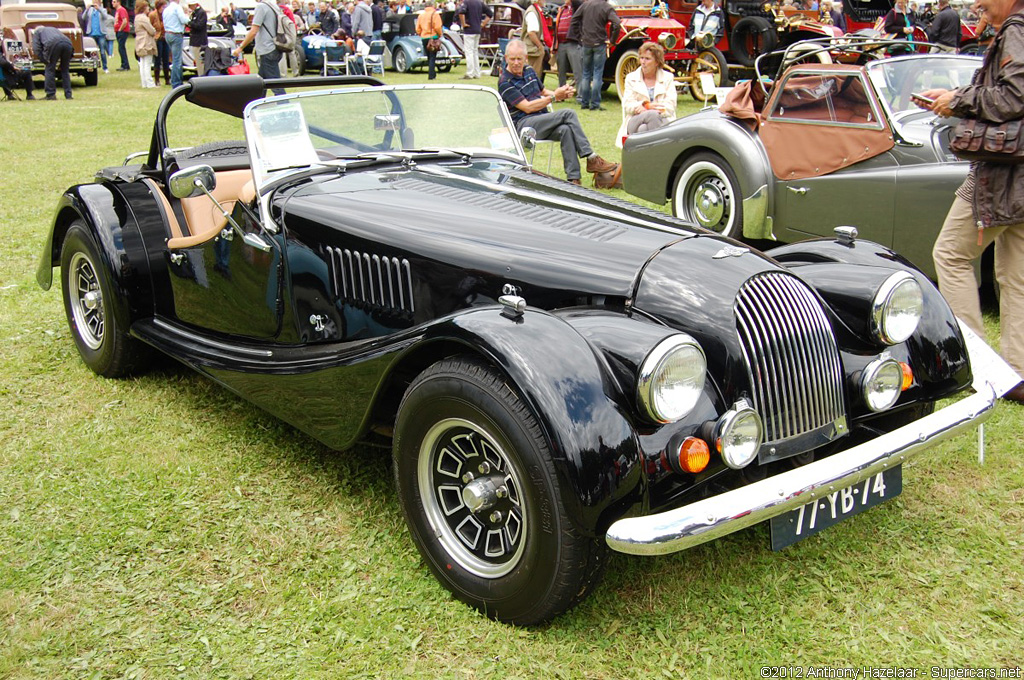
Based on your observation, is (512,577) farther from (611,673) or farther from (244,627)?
(244,627)

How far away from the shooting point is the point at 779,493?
96.2 inches

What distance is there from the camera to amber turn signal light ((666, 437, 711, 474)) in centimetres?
253

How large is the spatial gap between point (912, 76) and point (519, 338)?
5307 millimetres

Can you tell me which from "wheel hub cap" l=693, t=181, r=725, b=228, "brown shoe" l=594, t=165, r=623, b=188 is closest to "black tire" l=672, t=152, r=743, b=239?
"wheel hub cap" l=693, t=181, r=725, b=228

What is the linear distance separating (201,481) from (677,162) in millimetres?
5418

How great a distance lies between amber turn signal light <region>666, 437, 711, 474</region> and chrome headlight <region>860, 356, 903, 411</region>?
0.81 meters

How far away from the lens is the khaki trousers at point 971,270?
14.5ft

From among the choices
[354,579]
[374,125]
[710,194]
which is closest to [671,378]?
[354,579]

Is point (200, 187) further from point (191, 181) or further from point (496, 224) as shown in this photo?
point (496, 224)

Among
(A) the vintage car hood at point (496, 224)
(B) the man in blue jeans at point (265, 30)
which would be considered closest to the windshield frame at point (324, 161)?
(A) the vintage car hood at point (496, 224)

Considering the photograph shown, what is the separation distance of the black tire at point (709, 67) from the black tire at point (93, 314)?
43.1ft

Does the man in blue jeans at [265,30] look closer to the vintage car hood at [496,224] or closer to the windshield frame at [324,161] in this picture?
the windshield frame at [324,161]

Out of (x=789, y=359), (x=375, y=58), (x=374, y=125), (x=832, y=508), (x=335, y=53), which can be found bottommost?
(x=832, y=508)

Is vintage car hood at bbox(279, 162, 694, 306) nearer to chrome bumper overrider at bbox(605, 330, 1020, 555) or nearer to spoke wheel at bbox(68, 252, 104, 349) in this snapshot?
chrome bumper overrider at bbox(605, 330, 1020, 555)
